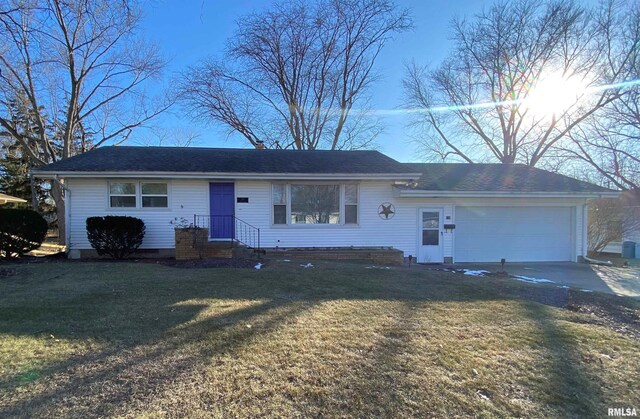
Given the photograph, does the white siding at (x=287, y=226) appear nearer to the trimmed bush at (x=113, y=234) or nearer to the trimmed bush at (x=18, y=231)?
the trimmed bush at (x=113, y=234)

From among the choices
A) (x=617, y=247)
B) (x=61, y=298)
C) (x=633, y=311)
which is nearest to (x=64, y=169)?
(x=61, y=298)

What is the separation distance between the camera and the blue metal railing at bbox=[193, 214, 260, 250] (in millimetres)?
11773

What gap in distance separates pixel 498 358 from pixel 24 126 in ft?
95.3

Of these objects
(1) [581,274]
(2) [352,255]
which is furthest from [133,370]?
(1) [581,274]

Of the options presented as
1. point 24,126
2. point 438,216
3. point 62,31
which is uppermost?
point 62,31

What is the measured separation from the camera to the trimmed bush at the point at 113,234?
10.4 metres

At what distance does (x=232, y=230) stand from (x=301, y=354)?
347 inches

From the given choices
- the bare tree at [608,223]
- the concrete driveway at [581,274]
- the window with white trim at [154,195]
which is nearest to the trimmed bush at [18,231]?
the window with white trim at [154,195]

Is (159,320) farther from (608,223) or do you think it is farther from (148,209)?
(608,223)

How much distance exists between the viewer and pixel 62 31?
58.1 ft

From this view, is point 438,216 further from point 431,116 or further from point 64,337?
point 431,116

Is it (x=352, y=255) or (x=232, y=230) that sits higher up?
(x=232, y=230)

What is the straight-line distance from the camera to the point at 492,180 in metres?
13.7

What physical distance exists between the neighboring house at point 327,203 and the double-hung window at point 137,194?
3 centimetres
